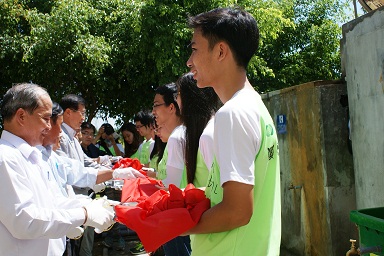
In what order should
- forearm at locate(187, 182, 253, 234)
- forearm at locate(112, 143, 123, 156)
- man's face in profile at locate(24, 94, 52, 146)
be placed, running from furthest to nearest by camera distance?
forearm at locate(112, 143, 123, 156) → man's face in profile at locate(24, 94, 52, 146) → forearm at locate(187, 182, 253, 234)

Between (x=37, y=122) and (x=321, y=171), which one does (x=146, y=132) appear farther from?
(x=37, y=122)

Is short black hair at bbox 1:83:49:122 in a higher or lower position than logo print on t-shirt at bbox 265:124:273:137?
higher

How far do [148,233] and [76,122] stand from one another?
4.11m

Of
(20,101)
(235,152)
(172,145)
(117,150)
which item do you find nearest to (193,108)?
(172,145)

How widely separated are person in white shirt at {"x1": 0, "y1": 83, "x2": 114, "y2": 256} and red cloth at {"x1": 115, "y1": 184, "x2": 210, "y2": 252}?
2.37ft

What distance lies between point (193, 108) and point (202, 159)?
0.61 metres

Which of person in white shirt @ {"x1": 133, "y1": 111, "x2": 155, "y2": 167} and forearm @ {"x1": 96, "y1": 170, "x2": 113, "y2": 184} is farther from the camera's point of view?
person in white shirt @ {"x1": 133, "y1": 111, "x2": 155, "y2": 167}

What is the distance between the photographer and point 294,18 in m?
16.3

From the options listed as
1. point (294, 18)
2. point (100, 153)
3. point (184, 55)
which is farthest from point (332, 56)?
point (100, 153)

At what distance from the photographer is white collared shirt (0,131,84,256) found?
234 centimetres

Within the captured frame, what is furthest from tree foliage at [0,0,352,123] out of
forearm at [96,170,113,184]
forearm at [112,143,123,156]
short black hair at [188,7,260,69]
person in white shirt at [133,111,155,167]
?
short black hair at [188,7,260,69]

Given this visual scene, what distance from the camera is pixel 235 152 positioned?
1.66 m

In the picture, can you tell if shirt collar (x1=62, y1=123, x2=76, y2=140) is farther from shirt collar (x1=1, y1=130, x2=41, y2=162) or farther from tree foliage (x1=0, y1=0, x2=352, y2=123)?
tree foliage (x1=0, y1=0, x2=352, y2=123)

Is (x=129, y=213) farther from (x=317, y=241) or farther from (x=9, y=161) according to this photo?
(x=317, y=241)
